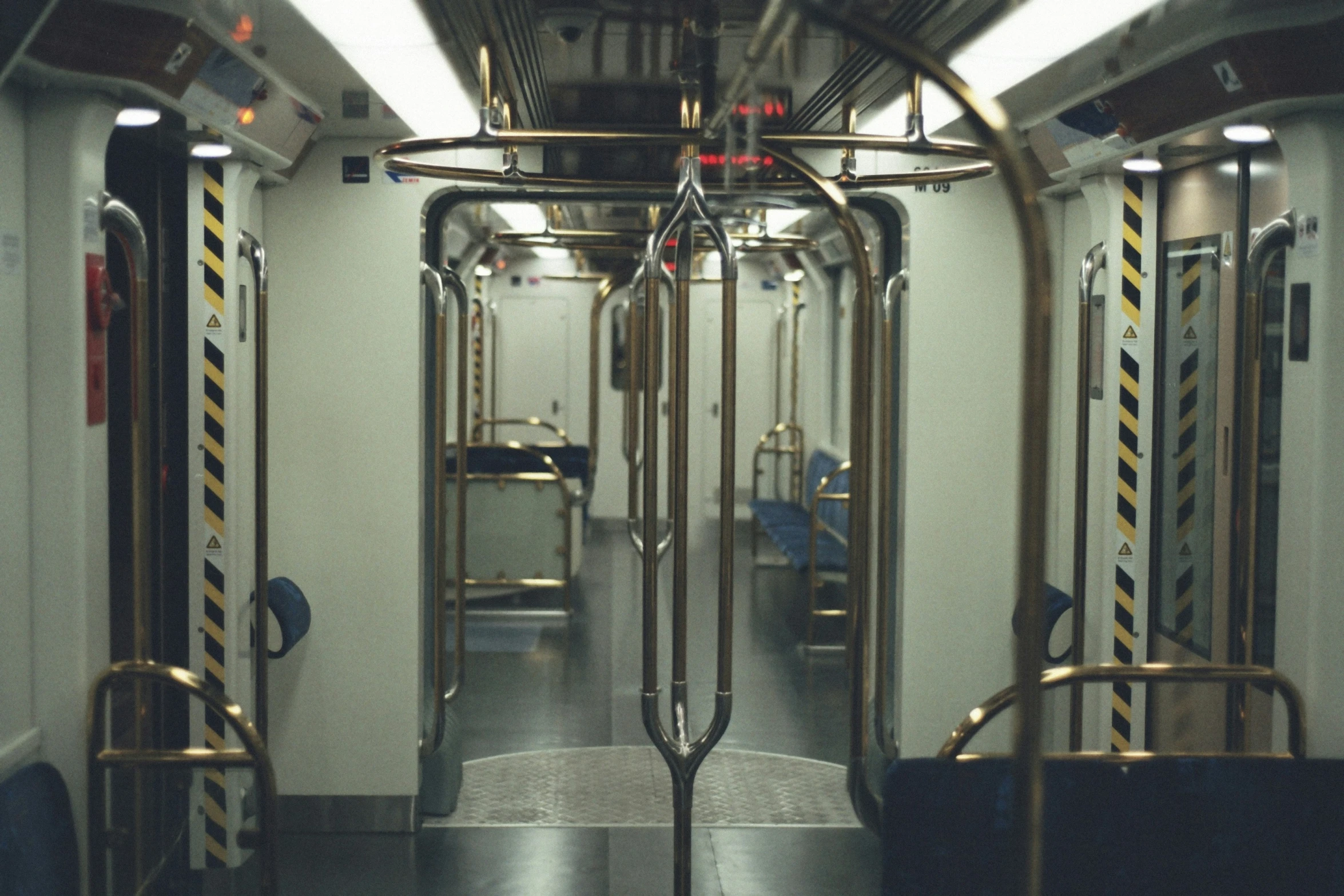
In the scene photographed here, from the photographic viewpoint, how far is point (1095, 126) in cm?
408

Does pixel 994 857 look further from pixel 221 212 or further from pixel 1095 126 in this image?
pixel 221 212

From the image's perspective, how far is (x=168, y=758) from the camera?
3148mm

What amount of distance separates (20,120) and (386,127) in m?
1.84

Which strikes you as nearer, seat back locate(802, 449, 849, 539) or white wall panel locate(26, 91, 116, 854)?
white wall panel locate(26, 91, 116, 854)

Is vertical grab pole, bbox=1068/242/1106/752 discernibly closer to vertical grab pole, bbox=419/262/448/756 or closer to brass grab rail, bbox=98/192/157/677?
vertical grab pole, bbox=419/262/448/756

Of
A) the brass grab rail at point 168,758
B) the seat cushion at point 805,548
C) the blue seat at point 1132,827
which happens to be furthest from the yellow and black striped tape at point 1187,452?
the seat cushion at point 805,548

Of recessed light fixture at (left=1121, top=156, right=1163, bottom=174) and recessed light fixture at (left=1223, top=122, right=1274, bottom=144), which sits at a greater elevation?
recessed light fixture at (left=1121, top=156, right=1163, bottom=174)

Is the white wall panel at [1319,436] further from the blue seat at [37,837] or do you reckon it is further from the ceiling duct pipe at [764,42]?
the blue seat at [37,837]

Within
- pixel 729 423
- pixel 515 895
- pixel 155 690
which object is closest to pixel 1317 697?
pixel 729 423

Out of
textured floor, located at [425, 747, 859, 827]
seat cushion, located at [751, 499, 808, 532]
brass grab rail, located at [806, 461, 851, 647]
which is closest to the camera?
textured floor, located at [425, 747, 859, 827]

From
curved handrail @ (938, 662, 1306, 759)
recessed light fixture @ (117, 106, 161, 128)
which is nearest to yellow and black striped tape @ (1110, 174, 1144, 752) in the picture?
curved handrail @ (938, 662, 1306, 759)

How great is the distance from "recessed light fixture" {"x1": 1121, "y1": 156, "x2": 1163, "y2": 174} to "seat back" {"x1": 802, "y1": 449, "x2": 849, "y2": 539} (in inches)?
169

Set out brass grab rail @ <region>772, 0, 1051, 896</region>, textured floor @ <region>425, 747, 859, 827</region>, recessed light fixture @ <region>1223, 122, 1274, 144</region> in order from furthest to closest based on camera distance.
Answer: textured floor @ <region>425, 747, 859, 827</region> → recessed light fixture @ <region>1223, 122, 1274, 144</region> → brass grab rail @ <region>772, 0, 1051, 896</region>

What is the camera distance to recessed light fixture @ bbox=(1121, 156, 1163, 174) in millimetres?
4301
